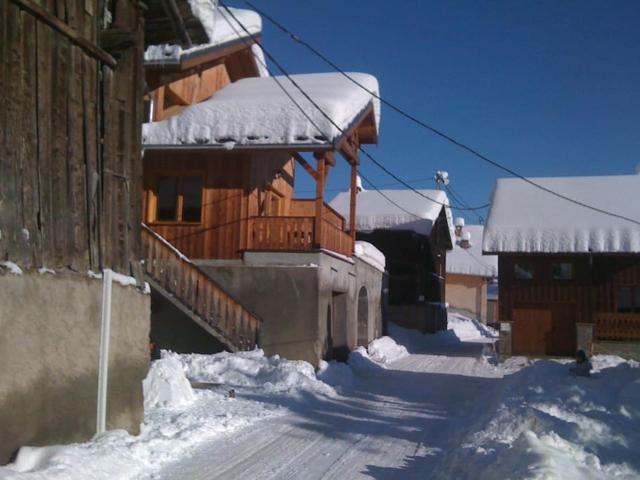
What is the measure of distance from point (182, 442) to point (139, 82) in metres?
4.40

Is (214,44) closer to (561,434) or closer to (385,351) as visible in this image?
(385,351)

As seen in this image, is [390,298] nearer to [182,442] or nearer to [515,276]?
[515,276]

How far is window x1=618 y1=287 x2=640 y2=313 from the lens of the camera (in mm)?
24297

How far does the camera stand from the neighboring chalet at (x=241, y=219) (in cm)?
1576

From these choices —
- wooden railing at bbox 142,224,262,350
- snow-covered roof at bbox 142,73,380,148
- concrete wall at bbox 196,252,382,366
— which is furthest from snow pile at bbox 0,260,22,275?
snow-covered roof at bbox 142,73,380,148

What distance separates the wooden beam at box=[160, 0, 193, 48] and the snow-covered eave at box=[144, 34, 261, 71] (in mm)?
8884

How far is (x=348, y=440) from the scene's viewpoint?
8859 millimetres

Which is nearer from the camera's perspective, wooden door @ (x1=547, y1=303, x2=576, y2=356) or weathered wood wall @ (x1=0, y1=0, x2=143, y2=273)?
weathered wood wall @ (x1=0, y1=0, x2=143, y2=273)

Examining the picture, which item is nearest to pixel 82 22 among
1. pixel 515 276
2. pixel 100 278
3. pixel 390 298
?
pixel 100 278

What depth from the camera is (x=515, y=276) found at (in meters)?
25.0

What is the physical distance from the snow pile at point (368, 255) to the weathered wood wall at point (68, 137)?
13.6 meters

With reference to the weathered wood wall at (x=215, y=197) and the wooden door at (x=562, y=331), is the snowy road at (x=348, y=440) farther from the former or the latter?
the wooden door at (x=562, y=331)

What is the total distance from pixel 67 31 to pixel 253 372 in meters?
8.05

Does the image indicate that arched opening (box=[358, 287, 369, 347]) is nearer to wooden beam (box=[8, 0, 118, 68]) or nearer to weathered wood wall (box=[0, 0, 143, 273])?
weathered wood wall (box=[0, 0, 143, 273])
